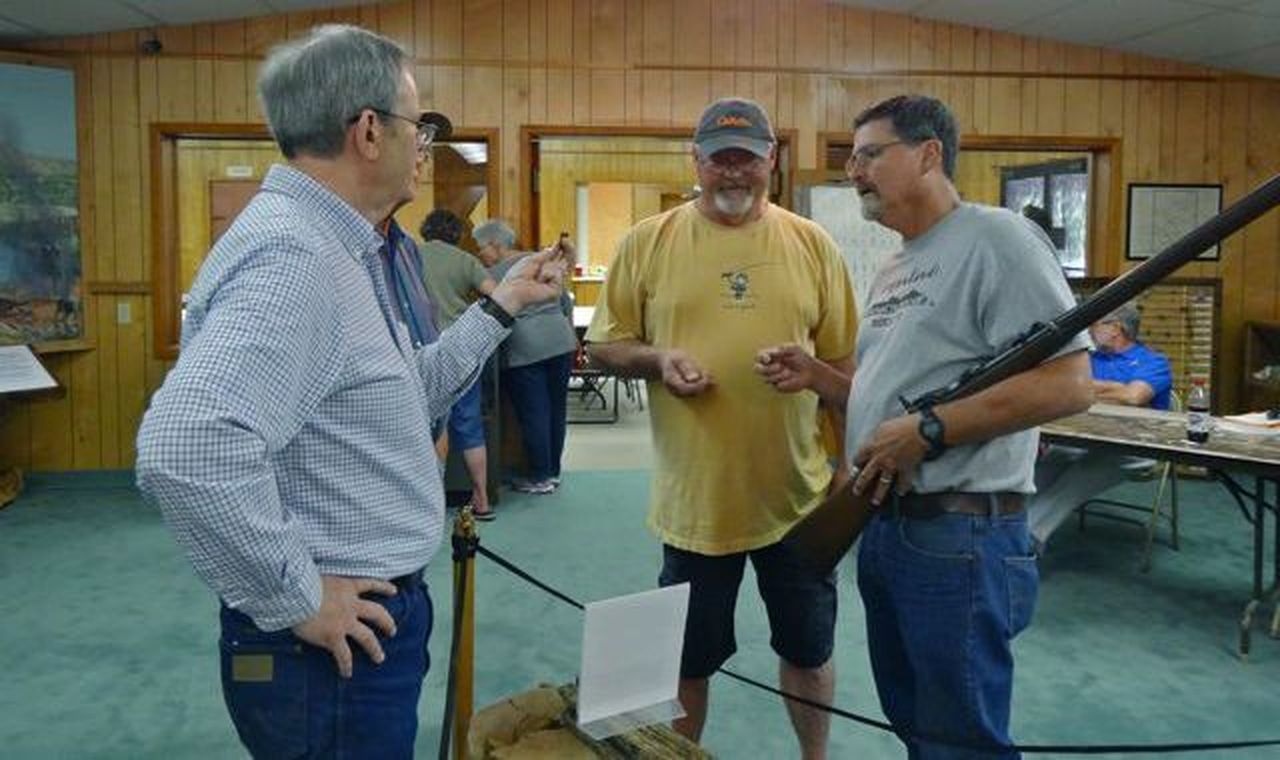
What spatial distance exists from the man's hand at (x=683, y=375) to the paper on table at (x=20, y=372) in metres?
4.42

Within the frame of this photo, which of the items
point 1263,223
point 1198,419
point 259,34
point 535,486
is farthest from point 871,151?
point 1263,223

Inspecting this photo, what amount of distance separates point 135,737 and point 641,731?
5.55 feet

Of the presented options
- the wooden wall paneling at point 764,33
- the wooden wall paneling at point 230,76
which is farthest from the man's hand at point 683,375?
the wooden wall paneling at point 230,76

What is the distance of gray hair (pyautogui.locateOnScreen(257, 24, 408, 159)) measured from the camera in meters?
1.26

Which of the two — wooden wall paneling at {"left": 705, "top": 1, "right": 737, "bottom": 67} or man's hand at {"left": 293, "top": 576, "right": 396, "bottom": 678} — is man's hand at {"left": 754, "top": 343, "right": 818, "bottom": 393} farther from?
wooden wall paneling at {"left": 705, "top": 1, "right": 737, "bottom": 67}

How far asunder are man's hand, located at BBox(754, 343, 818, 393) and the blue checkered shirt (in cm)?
85

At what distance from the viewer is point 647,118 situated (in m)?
6.21

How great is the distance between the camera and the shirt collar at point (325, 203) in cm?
125

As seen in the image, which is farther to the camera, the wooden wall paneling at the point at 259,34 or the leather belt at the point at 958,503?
the wooden wall paneling at the point at 259,34

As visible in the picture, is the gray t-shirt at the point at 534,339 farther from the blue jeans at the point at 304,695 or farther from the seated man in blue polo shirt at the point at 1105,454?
the blue jeans at the point at 304,695

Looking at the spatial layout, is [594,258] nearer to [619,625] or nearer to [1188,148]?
[1188,148]

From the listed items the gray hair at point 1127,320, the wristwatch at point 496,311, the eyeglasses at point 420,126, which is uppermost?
the eyeglasses at point 420,126

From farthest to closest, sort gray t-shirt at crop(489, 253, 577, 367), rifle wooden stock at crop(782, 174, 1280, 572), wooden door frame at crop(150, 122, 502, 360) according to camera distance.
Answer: wooden door frame at crop(150, 122, 502, 360) < gray t-shirt at crop(489, 253, 577, 367) < rifle wooden stock at crop(782, 174, 1280, 572)

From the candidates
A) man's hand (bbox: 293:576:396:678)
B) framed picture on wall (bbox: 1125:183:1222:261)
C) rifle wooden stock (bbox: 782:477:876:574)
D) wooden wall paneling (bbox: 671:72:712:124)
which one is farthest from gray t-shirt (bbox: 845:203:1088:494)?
framed picture on wall (bbox: 1125:183:1222:261)
